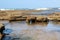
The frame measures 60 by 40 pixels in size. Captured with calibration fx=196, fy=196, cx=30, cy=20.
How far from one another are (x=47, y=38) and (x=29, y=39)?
2023mm

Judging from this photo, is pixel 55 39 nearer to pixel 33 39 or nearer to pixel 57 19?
pixel 33 39

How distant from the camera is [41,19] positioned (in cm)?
3588

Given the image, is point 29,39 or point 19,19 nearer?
point 29,39

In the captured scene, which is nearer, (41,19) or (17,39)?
(17,39)

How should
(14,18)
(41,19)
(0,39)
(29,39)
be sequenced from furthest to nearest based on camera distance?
(14,18) → (41,19) → (29,39) → (0,39)

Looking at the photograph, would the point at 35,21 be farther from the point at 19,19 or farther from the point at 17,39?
the point at 17,39

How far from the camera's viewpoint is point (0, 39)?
18234 mm

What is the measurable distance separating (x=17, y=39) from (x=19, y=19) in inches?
756

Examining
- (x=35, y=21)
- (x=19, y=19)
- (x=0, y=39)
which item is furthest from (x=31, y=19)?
(x=0, y=39)

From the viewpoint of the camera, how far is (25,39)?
19734mm

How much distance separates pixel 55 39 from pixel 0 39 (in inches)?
219

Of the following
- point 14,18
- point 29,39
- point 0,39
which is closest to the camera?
point 0,39

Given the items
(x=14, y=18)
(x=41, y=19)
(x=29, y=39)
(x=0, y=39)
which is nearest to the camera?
(x=0, y=39)

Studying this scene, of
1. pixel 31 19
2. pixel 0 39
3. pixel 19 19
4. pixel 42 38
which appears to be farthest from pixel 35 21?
pixel 0 39
